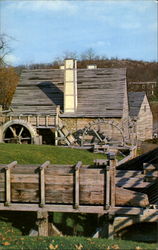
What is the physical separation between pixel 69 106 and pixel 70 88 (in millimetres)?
1092

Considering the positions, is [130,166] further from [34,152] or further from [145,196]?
[34,152]

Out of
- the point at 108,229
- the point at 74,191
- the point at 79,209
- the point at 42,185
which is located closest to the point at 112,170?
the point at 74,191

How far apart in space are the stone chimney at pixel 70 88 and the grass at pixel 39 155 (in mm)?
4592

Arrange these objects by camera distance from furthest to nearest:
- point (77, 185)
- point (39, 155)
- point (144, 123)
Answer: point (144, 123) < point (39, 155) < point (77, 185)

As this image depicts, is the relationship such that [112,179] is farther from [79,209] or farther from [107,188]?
[79,209]

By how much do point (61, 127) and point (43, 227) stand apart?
11556mm

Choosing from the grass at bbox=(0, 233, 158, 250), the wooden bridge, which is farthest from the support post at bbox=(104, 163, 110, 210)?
the grass at bbox=(0, 233, 158, 250)

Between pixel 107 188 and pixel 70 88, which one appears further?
pixel 70 88

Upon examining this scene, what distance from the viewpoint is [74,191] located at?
720cm

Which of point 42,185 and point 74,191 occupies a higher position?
point 42,185

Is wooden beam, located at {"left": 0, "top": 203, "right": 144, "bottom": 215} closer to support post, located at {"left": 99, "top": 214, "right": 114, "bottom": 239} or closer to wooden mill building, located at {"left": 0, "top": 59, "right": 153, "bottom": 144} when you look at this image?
support post, located at {"left": 99, "top": 214, "right": 114, "bottom": 239}

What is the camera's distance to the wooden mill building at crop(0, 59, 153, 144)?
742 inches

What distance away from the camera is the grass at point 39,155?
12.0 metres

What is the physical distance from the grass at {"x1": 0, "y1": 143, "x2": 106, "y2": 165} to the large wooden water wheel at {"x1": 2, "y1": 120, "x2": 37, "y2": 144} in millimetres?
3248
